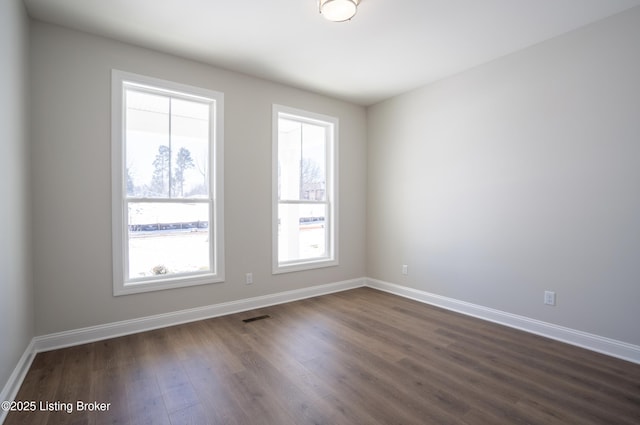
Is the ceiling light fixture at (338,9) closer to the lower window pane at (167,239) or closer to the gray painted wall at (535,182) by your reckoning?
the gray painted wall at (535,182)

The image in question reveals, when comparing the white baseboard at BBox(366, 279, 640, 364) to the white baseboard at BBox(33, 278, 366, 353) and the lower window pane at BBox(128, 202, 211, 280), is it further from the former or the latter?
the lower window pane at BBox(128, 202, 211, 280)

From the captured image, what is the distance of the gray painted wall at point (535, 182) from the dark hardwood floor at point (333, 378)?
540mm

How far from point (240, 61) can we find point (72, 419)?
341 cm

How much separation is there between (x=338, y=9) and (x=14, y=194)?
2771 millimetres

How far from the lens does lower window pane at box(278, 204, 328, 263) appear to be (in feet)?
14.1

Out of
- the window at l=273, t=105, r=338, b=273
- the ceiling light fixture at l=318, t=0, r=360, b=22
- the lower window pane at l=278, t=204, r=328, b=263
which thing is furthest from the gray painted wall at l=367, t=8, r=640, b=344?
the ceiling light fixture at l=318, t=0, r=360, b=22

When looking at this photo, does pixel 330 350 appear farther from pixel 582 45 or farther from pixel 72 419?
pixel 582 45

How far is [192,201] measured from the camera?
3508 millimetres

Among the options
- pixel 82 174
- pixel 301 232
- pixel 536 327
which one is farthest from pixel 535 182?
pixel 82 174

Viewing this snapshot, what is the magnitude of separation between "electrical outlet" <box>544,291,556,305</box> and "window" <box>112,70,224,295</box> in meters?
3.45

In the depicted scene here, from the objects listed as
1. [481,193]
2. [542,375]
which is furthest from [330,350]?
[481,193]

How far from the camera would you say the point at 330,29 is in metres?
2.86

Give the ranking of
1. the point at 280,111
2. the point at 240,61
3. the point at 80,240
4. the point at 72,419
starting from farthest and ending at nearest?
the point at 280,111 → the point at 240,61 → the point at 80,240 → the point at 72,419

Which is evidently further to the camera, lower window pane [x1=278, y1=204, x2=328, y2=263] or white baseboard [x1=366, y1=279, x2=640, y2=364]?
lower window pane [x1=278, y1=204, x2=328, y2=263]
